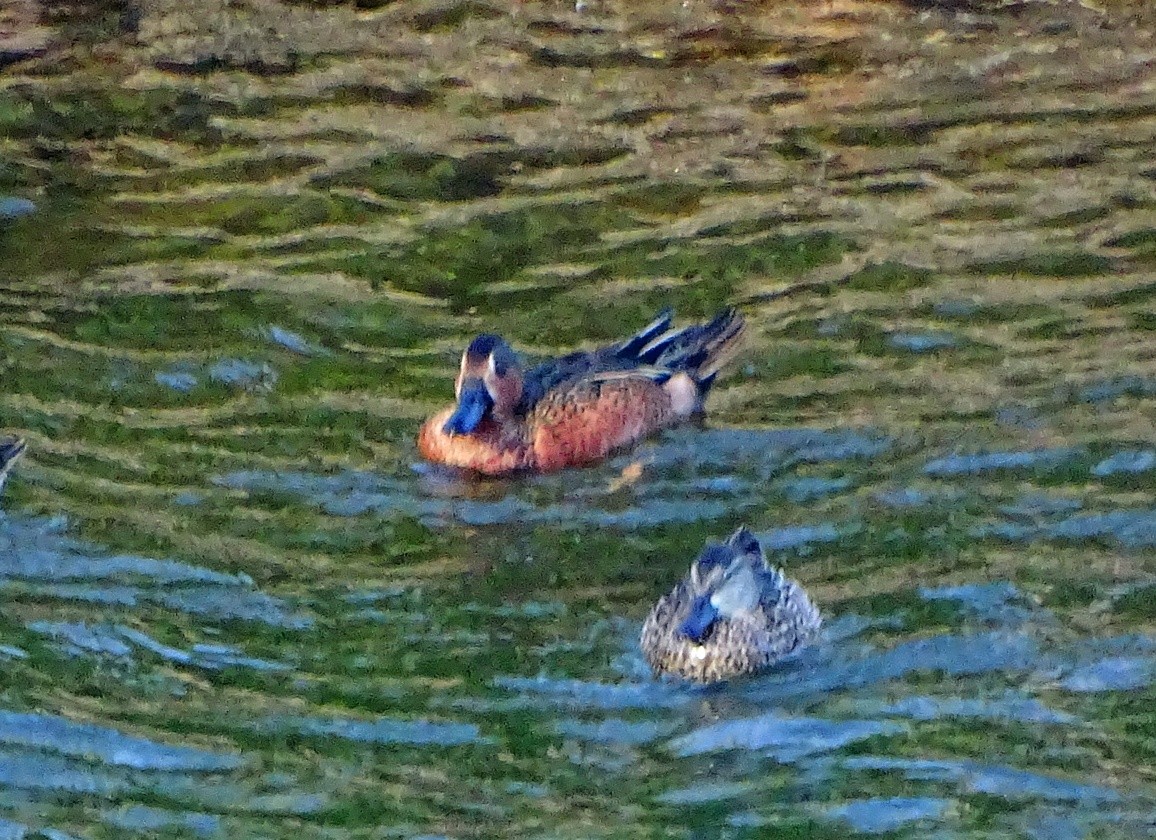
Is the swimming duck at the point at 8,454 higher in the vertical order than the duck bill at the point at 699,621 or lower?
higher

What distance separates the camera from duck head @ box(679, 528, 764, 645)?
8438mm

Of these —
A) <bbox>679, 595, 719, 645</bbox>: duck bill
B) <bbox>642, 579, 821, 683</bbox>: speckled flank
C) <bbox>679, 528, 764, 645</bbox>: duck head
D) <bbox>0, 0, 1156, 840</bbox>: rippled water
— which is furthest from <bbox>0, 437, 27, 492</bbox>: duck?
<bbox>679, 595, 719, 645</bbox>: duck bill

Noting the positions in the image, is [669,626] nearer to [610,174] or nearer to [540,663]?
[540,663]

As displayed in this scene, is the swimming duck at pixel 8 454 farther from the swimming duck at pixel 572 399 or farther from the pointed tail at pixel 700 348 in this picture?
the pointed tail at pixel 700 348

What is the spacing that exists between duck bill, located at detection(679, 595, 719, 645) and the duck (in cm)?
315

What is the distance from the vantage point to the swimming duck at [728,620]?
8.48 meters

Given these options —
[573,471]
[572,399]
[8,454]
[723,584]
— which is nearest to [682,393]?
[572,399]

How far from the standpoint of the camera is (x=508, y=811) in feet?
25.0

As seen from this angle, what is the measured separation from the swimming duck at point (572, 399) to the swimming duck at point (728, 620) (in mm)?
2104

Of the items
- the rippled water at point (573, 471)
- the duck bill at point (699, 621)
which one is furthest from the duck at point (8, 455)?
the duck bill at point (699, 621)

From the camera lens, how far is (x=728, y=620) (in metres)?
8.52

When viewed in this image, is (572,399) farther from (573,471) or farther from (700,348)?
(700,348)

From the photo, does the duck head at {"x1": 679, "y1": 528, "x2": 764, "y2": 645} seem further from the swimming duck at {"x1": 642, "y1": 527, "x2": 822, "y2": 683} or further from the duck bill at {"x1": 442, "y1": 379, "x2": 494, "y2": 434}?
the duck bill at {"x1": 442, "y1": 379, "x2": 494, "y2": 434}

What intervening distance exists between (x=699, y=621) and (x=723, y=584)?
290mm
